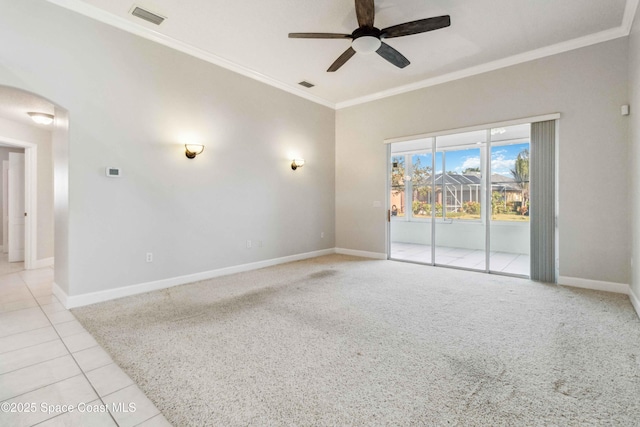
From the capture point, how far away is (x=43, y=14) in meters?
3.10

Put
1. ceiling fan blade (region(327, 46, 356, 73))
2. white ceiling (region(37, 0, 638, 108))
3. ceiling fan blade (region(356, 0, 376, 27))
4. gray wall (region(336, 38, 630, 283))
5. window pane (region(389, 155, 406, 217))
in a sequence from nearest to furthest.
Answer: ceiling fan blade (region(356, 0, 376, 27)) → white ceiling (region(37, 0, 638, 108)) → ceiling fan blade (region(327, 46, 356, 73)) → gray wall (region(336, 38, 630, 283)) → window pane (region(389, 155, 406, 217))

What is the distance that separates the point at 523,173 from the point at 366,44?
329 centimetres

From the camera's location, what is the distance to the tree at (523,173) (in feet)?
15.2

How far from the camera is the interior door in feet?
19.1

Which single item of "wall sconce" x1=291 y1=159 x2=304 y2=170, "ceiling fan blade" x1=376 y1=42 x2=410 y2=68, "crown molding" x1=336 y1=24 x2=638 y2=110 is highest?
"crown molding" x1=336 y1=24 x2=638 y2=110

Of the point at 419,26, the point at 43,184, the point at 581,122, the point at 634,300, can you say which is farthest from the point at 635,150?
the point at 43,184

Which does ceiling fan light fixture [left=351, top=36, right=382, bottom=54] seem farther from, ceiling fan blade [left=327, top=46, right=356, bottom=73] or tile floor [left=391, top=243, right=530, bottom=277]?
tile floor [left=391, top=243, right=530, bottom=277]

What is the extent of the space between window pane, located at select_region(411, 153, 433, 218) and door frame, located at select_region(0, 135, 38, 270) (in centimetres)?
713

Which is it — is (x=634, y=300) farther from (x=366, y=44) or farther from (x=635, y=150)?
(x=366, y=44)

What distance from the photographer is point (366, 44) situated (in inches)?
129

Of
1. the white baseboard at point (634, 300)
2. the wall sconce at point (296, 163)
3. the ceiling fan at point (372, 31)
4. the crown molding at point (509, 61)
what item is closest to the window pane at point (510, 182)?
the crown molding at point (509, 61)

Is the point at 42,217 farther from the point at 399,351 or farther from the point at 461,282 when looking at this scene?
the point at 461,282

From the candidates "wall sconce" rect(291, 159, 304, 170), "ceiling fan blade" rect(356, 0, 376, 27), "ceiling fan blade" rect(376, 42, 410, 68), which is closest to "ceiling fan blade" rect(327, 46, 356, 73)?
"ceiling fan blade" rect(376, 42, 410, 68)

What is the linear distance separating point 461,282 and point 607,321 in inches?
64.9
